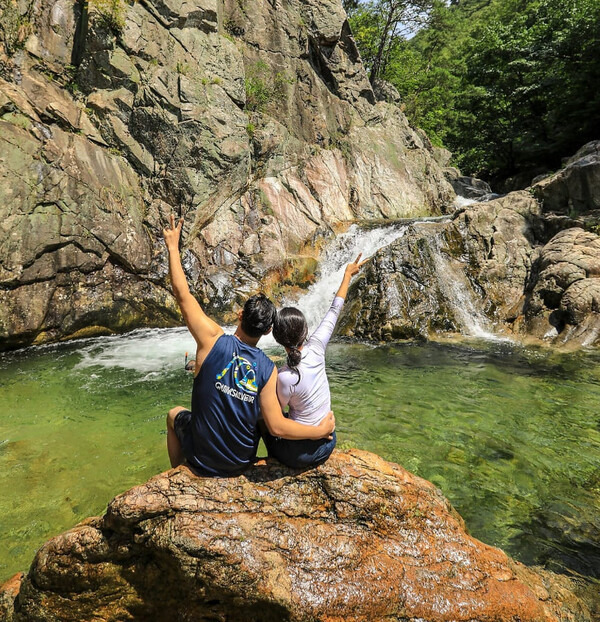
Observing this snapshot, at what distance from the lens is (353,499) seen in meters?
3.05

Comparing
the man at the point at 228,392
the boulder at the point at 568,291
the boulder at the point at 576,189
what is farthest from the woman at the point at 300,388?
A: the boulder at the point at 576,189

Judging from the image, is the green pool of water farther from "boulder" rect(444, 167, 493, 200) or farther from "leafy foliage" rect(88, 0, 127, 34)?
"boulder" rect(444, 167, 493, 200)

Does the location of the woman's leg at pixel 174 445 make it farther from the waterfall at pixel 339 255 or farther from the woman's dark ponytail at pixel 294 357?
the waterfall at pixel 339 255

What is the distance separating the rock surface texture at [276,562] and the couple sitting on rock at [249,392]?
20 cm

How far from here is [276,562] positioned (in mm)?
2600

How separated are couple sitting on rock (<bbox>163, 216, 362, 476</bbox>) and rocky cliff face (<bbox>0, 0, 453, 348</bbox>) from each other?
28.8ft

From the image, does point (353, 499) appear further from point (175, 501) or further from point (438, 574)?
point (175, 501)

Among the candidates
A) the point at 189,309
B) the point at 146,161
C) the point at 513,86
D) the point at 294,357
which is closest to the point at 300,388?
the point at 294,357

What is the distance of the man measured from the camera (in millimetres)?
2900

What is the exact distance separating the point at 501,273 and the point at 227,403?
12.3 m

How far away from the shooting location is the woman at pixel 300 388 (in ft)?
9.96

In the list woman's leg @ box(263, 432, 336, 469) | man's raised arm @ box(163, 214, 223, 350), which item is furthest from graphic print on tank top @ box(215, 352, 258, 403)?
woman's leg @ box(263, 432, 336, 469)

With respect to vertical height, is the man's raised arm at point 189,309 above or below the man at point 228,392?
above

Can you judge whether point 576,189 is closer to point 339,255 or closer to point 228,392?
point 339,255
